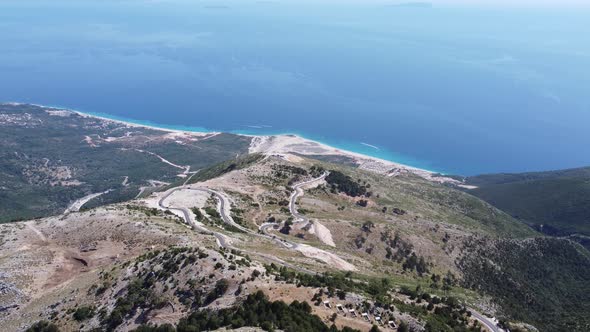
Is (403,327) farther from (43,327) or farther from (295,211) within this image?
(295,211)

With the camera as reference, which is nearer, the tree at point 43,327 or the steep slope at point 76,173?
the tree at point 43,327

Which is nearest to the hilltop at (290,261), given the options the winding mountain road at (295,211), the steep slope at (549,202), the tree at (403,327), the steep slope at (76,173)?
the tree at (403,327)

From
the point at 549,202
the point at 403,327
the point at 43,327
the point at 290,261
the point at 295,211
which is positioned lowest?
the point at 549,202

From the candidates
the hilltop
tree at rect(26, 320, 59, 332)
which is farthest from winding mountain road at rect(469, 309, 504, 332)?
tree at rect(26, 320, 59, 332)

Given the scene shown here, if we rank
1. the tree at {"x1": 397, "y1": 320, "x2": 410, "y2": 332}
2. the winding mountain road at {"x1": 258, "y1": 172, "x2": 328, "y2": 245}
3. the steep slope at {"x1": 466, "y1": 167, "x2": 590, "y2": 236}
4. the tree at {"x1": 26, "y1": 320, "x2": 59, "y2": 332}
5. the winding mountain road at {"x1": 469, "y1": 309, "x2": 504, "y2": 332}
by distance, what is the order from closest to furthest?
the tree at {"x1": 397, "y1": 320, "x2": 410, "y2": 332}, the tree at {"x1": 26, "y1": 320, "x2": 59, "y2": 332}, the winding mountain road at {"x1": 469, "y1": 309, "x2": 504, "y2": 332}, the winding mountain road at {"x1": 258, "y1": 172, "x2": 328, "y2": 245}, the steep slope at {"x1": 466, "y1": 167, "x2": 590, "y2": 236}

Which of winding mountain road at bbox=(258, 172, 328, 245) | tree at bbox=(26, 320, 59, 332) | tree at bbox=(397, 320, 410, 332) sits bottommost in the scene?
winding mountain road at bbox=(258, 172, 328, 245)

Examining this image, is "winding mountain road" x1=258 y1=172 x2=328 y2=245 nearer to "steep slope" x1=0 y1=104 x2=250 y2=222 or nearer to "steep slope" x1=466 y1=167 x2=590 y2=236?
"steep slope" x1=466 y1=167 x2=590 y2=236

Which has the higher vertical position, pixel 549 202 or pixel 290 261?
pixel 290 261

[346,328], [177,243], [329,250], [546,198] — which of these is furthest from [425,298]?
[546,198]

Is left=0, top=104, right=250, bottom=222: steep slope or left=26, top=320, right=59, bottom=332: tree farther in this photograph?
left=0, top=104, right=250, bottom=222: steep slope

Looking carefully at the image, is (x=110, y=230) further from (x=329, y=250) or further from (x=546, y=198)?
(x=546, y=198)

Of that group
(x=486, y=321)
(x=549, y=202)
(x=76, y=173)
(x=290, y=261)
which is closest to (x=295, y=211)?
(x=290, y=261)

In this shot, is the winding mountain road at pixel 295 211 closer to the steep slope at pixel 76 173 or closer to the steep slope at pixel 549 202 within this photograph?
the steep slope at pixel 549 202
